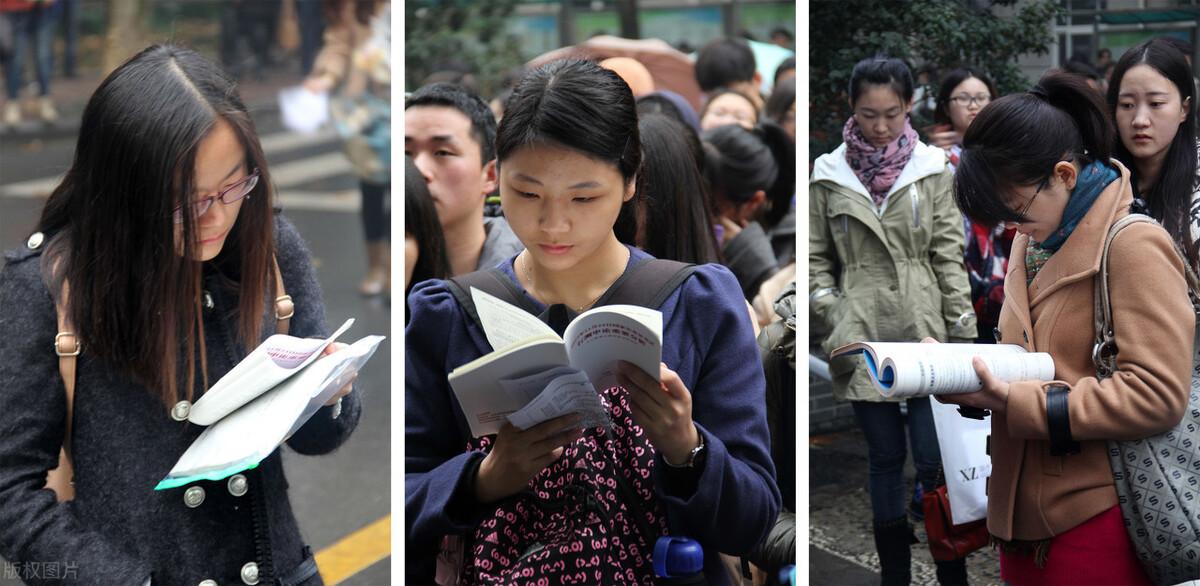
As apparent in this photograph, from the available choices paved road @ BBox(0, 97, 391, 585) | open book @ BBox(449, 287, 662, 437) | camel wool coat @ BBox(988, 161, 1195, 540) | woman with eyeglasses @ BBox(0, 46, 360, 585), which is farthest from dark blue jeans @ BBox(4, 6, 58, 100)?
camel wool coat @ BBox(988, 161, 1195, 540)

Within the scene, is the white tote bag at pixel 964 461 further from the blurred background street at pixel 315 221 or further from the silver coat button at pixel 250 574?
the silver coat button at pixel 250 574

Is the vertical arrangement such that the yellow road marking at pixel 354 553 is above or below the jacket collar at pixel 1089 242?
below

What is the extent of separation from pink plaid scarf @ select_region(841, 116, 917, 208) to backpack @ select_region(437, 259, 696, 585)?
116 centimetres

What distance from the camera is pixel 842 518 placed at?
412 centimetres

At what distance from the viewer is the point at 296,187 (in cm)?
948

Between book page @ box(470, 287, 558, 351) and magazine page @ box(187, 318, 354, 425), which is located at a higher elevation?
book page @ box(470, 287, 558, 351)

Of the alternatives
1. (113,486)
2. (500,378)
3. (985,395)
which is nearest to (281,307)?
(113,486)

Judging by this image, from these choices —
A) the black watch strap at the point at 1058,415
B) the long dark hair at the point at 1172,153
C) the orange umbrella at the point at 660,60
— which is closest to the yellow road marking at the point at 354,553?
the orange umbrella at the point at 660,60

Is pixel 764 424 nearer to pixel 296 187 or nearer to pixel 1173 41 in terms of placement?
pixel 1173 41

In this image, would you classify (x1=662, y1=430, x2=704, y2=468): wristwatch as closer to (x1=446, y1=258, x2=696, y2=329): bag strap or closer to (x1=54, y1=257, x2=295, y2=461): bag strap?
(x1=446, y1=258, x2=696, y2=329): bag strap

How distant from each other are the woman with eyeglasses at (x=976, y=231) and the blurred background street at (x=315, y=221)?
5.11 ft

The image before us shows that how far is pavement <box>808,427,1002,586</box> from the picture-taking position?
3752 mm

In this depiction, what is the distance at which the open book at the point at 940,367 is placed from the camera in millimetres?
2648

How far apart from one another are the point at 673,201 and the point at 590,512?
765mm
